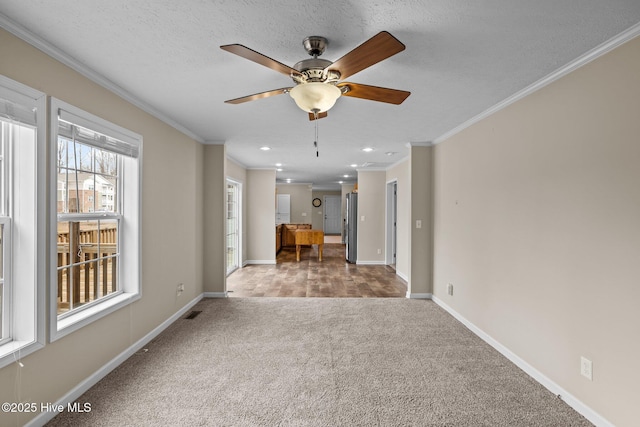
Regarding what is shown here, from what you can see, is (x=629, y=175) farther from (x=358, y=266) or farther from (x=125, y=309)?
(x=358, y=266)

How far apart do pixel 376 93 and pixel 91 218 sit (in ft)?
7.44

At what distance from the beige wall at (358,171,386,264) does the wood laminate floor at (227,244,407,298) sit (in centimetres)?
41

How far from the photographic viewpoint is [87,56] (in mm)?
2133

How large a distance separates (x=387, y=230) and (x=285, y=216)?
5220mm

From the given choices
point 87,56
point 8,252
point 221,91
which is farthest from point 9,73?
point 221,91

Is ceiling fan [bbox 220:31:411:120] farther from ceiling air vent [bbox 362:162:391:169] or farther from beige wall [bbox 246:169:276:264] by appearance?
beige wall [bbox 246:169:276:264]

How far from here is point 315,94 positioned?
→ 186cm

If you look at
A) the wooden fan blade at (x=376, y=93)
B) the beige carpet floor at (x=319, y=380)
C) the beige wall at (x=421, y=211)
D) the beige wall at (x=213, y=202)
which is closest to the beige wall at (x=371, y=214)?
the beige wall at (x=421, y=211)

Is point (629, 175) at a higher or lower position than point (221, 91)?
lower

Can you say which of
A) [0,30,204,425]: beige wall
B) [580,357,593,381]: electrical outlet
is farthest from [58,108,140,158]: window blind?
[580,357,593,381]: electrical outlet

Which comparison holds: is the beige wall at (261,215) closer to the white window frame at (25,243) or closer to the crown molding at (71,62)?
the crown molding at (71,62)

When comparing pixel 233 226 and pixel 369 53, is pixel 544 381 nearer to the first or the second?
pixel 369 53

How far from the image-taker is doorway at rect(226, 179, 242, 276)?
22.7 ft

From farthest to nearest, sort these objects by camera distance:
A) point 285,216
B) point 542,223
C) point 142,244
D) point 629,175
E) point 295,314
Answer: point 285,216 → point 295,314 → point 142,244 → point 542,223 → point 629,175
